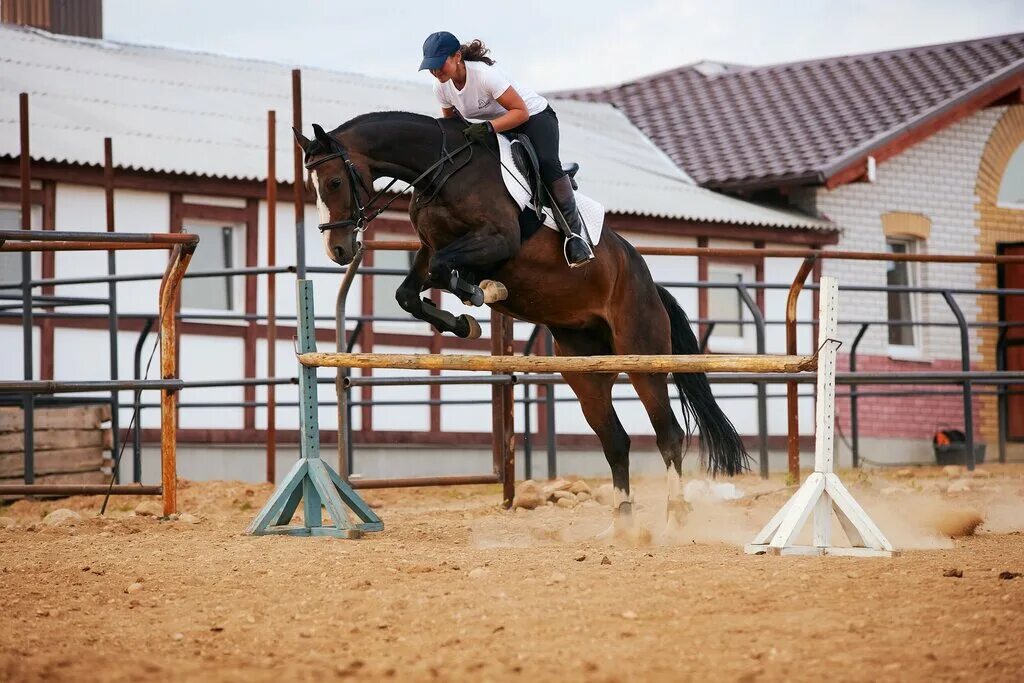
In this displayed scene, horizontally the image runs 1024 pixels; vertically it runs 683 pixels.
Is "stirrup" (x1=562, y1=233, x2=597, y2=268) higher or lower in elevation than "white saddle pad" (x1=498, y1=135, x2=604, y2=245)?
lower

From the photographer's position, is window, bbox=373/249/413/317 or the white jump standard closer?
the white jump standard

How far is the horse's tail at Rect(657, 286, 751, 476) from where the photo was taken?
7332 mm

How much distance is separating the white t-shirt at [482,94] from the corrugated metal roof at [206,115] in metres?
6.46

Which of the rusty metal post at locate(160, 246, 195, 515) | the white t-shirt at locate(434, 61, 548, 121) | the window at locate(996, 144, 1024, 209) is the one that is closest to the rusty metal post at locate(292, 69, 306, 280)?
A: the rusty metal post at locate(160, 246, 195, 515)

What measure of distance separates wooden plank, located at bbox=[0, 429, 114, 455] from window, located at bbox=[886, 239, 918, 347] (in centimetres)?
1171

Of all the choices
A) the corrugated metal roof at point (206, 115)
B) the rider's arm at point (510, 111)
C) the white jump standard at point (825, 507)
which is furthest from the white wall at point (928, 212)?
the white jump standard at point (825, 507)

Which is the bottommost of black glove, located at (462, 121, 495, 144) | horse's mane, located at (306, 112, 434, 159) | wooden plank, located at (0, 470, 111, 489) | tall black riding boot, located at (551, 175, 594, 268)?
wooden plank, located at (0, 470, 111, 489)

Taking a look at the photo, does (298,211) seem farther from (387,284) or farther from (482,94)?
(387,284)

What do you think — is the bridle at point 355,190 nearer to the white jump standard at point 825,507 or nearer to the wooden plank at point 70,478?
the white jump standard at point 825,507

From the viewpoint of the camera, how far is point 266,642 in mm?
3764

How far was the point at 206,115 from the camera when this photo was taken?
14.8 m

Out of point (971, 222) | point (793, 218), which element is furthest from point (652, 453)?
point (971, 222)

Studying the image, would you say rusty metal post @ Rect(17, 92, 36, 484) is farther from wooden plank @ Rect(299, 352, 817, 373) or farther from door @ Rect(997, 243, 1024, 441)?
door @ Rect(997, 243, 1024, 441)

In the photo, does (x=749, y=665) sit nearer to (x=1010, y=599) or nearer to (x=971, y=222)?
(x=1010, y=599)
